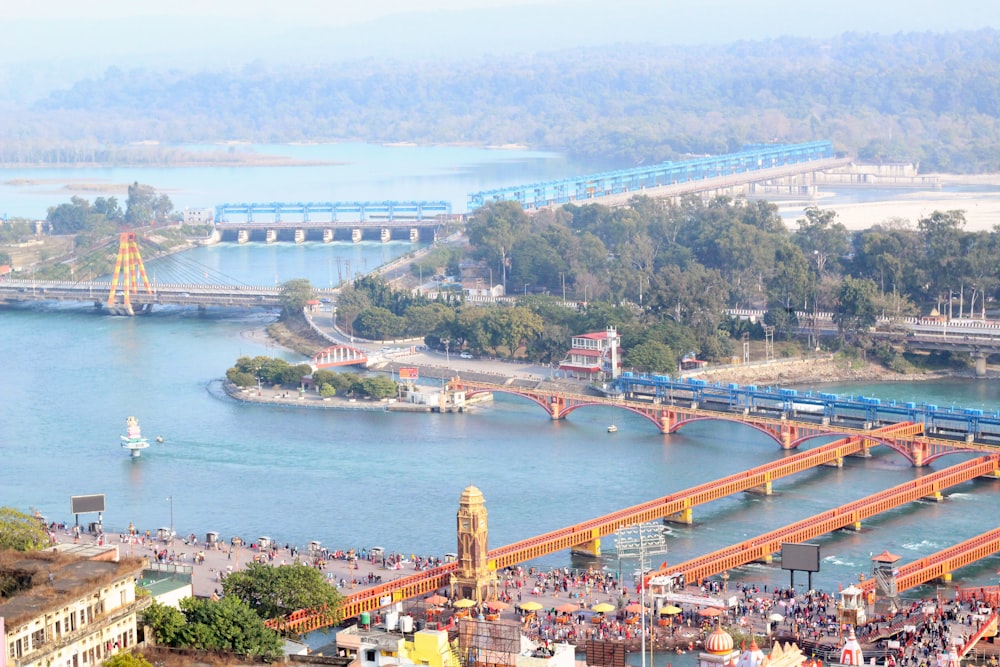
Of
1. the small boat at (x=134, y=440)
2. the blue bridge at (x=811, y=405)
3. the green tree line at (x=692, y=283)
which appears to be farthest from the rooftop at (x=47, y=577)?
the green tree line at (x=692, y=283)

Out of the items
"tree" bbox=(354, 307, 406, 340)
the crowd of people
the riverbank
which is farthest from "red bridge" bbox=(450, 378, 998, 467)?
the crowd of people

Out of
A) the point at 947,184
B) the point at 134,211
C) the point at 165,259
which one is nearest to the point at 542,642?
the point at 165,259

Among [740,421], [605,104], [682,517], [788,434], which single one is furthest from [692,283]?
[605,104]

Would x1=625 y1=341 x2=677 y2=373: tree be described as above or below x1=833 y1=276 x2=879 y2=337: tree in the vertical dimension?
below

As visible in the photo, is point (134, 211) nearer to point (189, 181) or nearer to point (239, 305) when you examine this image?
point (239, 305)

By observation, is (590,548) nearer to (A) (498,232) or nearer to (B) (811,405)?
(B) (811,405)

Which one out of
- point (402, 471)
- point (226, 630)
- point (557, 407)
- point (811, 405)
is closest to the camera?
point (226, 630)

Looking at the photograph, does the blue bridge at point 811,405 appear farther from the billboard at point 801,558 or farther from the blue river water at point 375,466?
the billboard at point 801,558

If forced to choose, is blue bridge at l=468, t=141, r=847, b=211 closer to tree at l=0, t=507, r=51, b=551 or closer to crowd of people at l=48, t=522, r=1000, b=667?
crowd of people at l=48, t=522, r=1000, b=667
